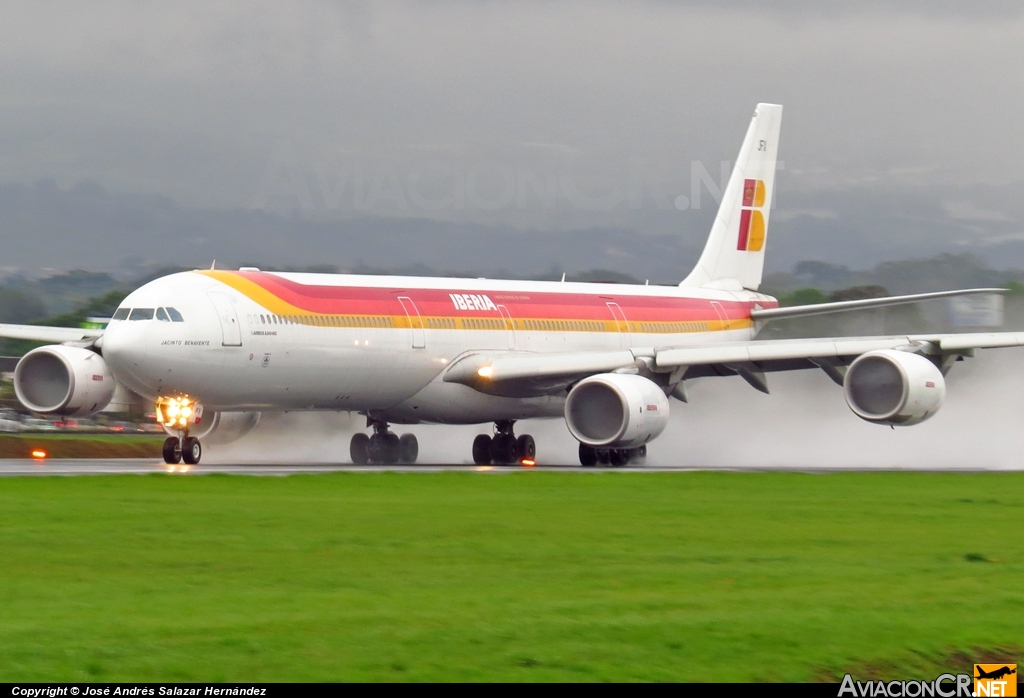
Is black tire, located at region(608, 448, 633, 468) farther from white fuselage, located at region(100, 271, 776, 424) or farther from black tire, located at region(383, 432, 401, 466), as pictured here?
black tire, located at region(383, 432, 401, 466)

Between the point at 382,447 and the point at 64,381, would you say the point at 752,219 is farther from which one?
the point at 64,381

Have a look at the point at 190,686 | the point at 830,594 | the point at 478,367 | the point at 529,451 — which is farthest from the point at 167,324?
the point at 190,686

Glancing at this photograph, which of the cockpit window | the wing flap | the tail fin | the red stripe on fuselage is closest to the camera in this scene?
the cockpit window

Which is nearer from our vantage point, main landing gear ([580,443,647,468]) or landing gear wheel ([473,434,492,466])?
main landing gear ([580,443,647,468])

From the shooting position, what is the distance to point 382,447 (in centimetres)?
3694

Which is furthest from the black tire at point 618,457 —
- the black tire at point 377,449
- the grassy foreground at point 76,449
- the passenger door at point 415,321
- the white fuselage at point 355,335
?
the grassy foreground at point 76,449

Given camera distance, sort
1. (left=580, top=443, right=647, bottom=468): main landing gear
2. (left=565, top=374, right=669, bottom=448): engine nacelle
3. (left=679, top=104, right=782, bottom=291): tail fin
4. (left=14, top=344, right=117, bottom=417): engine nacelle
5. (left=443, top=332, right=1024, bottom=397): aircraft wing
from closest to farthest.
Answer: (left=14, top=344, right=117, bottom=417): engine nacelle
(left=565, top=374, right=669, bottom=448): engine nacelle
(left=443, top=332, right=1024, bottom=397): aircraft wing
(left=580, top=443, right=647, bottom=468): main landing gear
(left=679, top=104, right=782, bottom=291): tail fin

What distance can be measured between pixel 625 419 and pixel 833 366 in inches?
229

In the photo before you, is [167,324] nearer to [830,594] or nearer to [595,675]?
[830,594]

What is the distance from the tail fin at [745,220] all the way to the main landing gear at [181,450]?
18.3 metres

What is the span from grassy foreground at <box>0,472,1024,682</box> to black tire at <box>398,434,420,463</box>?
49.5 ft

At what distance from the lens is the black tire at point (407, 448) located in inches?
1480

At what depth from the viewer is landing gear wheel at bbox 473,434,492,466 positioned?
123 feet

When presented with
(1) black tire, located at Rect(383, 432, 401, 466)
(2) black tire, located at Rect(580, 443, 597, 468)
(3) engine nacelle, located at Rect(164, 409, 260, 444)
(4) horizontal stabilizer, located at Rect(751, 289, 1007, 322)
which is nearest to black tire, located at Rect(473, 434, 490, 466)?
(1) black tire, located at Rect(383, 432, 401, 466)
